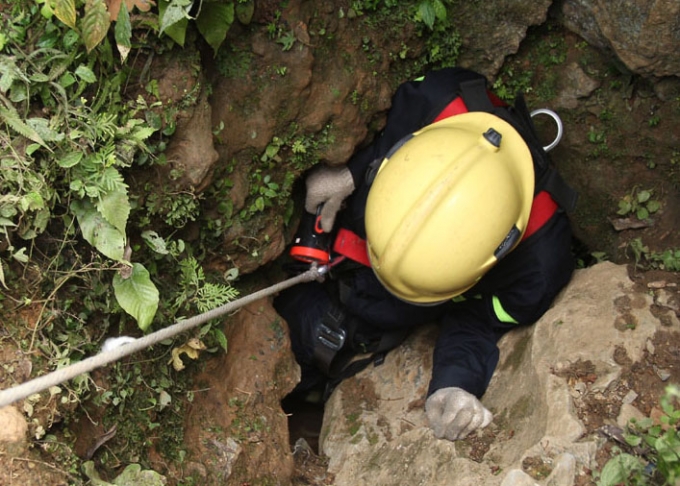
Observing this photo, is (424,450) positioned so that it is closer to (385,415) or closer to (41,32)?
(385,415)

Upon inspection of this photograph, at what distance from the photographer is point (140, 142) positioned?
2664mm

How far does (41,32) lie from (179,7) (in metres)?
0.56

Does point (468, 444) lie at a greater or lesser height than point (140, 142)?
lesser

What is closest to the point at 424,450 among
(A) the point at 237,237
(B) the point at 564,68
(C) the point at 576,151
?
(A) the point at 237,237

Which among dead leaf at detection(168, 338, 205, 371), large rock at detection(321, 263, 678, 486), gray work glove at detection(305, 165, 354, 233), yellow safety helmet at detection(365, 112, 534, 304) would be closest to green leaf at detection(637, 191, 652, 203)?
large rock at detection(321, 263, 678, 486)

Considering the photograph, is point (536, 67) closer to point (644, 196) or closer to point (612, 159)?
point (612, 159)

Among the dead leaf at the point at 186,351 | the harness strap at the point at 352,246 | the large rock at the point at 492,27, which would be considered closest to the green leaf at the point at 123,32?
the dead leaf at the point at 186,351

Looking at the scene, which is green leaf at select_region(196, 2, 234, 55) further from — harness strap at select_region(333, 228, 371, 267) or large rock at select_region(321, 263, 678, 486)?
large rock at select_region(321, 263, 678, 486)

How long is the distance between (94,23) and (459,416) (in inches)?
97.7

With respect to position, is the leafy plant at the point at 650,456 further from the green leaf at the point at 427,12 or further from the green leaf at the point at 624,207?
the green leaf at the point at 427,12

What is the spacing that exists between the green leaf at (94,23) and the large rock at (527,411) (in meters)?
2.49

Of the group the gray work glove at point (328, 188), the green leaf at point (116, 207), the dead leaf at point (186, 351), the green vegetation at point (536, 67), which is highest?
the green vegetation at point (536, 67)

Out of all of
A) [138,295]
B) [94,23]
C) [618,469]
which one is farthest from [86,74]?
[618,469]

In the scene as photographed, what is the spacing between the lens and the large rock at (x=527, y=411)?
281 centimetres
